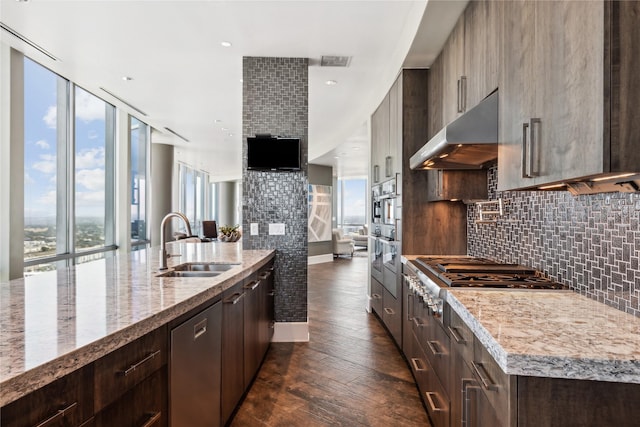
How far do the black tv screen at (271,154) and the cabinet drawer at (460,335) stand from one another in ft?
7.62

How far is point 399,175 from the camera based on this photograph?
3.27m

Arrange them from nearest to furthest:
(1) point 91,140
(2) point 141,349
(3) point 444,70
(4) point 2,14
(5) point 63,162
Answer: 1. (2) point 141,349
2. (3) point 444,70
3. (4) point 2,14
4. (5) point 63,162
5. (1) point 91,140

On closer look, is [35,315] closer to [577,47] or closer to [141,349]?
[141,349]

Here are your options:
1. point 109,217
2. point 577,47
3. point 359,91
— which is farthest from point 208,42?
point 109,217

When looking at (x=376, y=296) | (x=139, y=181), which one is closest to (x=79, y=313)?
(x=376, y=296)

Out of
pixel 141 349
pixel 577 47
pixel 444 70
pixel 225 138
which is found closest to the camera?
pixel 577 47

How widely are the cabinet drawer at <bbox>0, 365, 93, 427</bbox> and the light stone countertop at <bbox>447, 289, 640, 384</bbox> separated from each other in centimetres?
110

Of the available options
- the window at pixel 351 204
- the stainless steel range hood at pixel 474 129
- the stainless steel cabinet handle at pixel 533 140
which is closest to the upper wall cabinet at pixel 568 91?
the stainless steel cabinet handle at pixel 533 140

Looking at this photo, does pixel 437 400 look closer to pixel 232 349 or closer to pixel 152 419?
pixel 232 349

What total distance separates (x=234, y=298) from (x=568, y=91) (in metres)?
1.84

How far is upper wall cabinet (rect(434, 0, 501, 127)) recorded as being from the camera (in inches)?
71.2

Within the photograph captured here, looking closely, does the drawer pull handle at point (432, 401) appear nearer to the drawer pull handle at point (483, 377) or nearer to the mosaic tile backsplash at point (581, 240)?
the drawer pull handle at point (483, 377)

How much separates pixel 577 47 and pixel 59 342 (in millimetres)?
1695

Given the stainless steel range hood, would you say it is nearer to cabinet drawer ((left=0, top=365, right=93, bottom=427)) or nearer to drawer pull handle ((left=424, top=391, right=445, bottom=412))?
drawer pull handle ((left=424, top=391, right=445, bottom=412))
